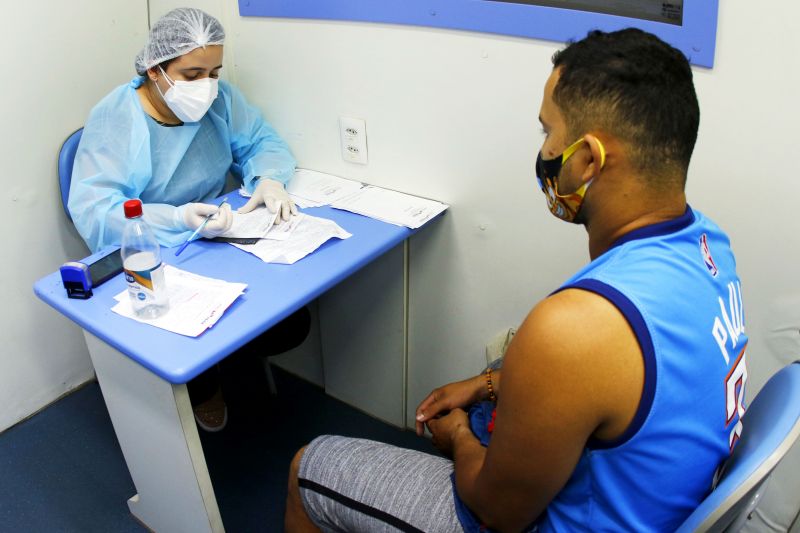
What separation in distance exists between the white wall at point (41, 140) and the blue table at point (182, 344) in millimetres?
585

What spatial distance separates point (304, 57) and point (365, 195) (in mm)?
434

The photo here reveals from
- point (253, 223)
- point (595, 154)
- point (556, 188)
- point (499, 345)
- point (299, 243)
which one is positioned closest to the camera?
point (595, 154)

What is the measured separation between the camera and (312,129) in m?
1.89

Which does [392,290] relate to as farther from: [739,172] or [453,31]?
[739,172]

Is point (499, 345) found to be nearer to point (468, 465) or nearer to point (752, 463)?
point (468, 465)

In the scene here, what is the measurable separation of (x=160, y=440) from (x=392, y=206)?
32.4 inches

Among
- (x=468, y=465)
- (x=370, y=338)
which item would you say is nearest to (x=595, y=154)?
(x=468, y=465)

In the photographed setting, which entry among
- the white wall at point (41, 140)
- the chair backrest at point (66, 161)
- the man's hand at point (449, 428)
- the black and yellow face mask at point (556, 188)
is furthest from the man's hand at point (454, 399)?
the white wall at point (41, 140)

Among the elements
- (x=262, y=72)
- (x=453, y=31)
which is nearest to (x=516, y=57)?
(x=453, y=31)

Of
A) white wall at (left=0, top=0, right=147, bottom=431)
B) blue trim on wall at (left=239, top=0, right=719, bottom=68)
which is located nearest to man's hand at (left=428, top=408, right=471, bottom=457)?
blue trim on wall at (left=239, top=0, right=719, bottom=68)

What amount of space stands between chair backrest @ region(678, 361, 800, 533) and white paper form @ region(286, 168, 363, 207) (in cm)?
119

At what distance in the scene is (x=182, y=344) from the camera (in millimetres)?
1179

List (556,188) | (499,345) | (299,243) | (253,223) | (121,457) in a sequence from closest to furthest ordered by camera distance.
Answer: (556,188) → (299,243) → (253,223) → (499,345) → (121,457)

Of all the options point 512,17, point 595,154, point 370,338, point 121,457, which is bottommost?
point 121,457
